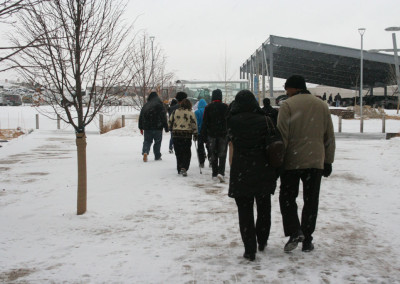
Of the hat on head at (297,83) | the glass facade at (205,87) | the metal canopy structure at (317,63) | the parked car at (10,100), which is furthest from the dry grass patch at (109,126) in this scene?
the parked car at (10,100)

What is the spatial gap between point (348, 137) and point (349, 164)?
1016cm

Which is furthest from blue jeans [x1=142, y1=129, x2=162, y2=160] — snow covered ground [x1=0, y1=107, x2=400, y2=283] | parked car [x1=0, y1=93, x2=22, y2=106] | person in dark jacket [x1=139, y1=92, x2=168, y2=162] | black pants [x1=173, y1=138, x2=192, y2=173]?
parked car [x1=0, y1=93, x2=22, y2=106]

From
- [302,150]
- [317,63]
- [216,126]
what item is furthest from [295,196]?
[317,63]

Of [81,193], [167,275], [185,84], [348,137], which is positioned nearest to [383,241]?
[167,275]

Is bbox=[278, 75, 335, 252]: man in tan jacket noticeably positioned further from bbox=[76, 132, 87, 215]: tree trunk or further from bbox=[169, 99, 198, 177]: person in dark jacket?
bbox=[169, 99, 198, 177]: person in dark jacket

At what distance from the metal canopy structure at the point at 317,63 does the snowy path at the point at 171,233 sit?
81.8 feet

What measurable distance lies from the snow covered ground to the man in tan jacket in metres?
0.32

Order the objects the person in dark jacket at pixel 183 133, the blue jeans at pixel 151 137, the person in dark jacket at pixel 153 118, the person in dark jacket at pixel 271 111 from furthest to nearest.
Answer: the blue jeans at pixel 151 137
the person in dark jacket at pixel 153 118
the person in dark jacket at pixel 183 133
the person in dark jacket at pixel 271 111

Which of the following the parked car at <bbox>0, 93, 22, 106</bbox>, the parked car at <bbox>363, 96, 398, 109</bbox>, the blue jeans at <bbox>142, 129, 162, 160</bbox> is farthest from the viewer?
the parked car at <bbox>0, 93, 22, 106</bbox>

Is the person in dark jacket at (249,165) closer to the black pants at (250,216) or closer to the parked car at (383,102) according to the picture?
the black pants at (250,216)

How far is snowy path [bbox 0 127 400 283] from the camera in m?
4.15

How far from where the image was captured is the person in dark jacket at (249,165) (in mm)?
4402

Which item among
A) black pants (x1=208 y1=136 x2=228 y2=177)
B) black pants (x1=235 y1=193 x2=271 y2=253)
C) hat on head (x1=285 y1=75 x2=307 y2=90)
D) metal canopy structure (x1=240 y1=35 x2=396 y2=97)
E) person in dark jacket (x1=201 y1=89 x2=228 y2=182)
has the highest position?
metal canopy structure (x1=240 y1=35 x2=396 y2=97)

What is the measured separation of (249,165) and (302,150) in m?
0.56
